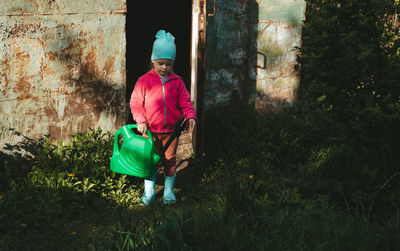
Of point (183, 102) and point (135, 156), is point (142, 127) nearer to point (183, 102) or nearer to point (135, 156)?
point (135, 156)

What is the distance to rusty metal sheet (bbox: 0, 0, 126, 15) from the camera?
3.57 m

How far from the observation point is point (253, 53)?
5.68 metres

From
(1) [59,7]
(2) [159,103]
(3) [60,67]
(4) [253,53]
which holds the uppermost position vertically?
(1) [59,7]

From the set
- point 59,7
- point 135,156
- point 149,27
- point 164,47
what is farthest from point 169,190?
point 149,27

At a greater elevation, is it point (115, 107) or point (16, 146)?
point (115, 107)

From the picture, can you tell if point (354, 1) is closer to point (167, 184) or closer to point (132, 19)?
point (167, 184)

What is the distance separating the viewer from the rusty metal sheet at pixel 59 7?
11.7 feet

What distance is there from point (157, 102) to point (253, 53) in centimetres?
224

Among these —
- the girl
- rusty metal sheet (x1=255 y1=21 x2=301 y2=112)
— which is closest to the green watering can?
the girl

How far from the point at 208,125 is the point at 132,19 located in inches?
162

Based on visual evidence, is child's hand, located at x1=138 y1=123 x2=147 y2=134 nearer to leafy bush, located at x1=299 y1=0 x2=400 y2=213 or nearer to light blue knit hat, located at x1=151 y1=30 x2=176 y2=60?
light blue knit hat, located at x1=151 y1=30 x2=176 y2=60

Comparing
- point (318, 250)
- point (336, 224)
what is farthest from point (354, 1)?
point (318, 250)

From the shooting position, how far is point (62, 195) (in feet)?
11.9

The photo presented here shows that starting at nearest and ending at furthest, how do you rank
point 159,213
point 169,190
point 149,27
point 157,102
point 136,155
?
point 136,155 < point 159,213 < point 157,102 < point 169,190 < point 149,27
